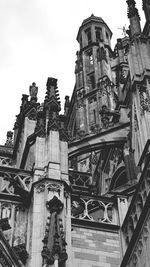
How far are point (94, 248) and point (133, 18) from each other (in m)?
7.74

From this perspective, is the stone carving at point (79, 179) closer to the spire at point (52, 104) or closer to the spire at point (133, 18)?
the spire at point (52, 104)

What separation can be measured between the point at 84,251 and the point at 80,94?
21.3m

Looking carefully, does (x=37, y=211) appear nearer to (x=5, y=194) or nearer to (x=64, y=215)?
(x=64, y=215)

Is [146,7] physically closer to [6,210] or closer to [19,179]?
[19,179]

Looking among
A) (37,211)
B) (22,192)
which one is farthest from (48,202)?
(22,192)

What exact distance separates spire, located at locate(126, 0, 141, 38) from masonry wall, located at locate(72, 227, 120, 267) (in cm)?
648

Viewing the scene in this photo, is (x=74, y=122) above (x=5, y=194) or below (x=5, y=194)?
above

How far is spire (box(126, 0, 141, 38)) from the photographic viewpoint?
54.8 feet

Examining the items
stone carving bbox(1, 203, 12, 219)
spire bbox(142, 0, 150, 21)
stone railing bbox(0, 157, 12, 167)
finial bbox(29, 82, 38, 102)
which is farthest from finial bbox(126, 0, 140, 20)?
stone carving bbox(1, 203, 12, 219)

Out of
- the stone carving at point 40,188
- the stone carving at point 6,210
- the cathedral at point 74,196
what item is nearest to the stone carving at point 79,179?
the cathedral at point 74,196

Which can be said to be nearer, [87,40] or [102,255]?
[102,255]

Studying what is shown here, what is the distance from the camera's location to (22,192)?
11758mm

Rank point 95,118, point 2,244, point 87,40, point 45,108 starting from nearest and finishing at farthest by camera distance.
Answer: point 2,244 → point 45,108 → point 95,118 → point 87,40

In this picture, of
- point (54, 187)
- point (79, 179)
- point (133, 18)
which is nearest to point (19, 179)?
point (54, 187)
